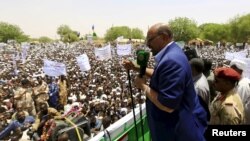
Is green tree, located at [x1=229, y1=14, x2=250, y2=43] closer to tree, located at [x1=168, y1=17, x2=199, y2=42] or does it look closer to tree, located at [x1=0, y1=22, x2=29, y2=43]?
tree, located at [x1=168, y1=17, x2=199, y2=42]

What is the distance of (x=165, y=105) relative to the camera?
231cm

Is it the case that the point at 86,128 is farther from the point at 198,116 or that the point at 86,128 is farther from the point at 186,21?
the point at 186,21

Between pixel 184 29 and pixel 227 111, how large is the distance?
225 feet

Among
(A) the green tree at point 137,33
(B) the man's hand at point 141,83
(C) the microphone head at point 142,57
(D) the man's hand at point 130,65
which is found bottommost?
(A) the green tree at point 137,33

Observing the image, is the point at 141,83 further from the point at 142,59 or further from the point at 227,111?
the point at 227,111

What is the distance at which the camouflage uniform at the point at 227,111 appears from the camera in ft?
9.29

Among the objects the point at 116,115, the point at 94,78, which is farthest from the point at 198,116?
the point at 94,78

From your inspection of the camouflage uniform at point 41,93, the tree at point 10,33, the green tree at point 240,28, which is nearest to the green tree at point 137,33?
the tree at point 10,33

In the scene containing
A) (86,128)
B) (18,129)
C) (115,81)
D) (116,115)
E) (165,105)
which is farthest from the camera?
(115,81)

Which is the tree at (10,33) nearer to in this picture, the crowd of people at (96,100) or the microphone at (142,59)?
the crowd of people at (96,100)

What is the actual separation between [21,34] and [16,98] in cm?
7829

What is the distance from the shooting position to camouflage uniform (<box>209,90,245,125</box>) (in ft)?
9.29

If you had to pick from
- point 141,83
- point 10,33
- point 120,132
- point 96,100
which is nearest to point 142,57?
point 141,83

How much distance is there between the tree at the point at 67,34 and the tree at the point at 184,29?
83.3ft
